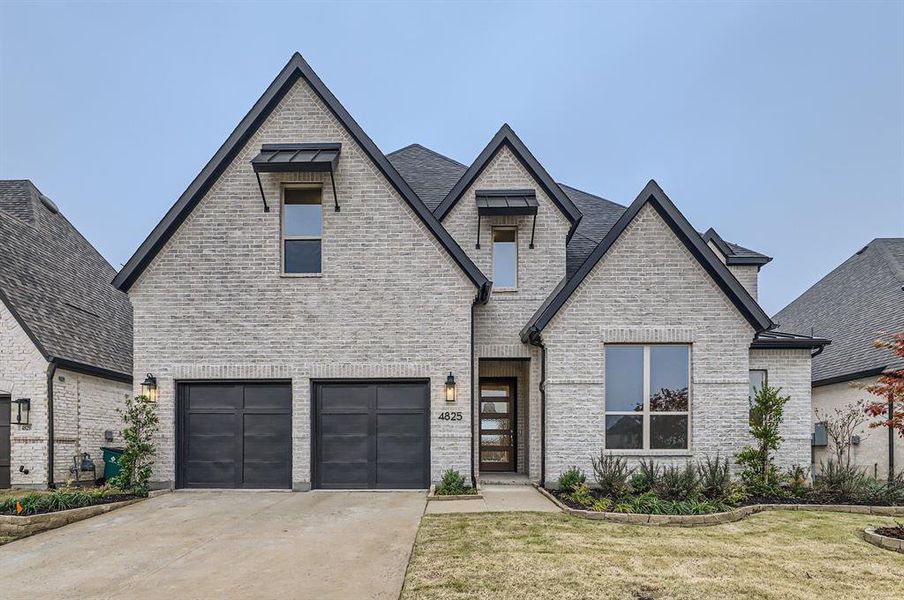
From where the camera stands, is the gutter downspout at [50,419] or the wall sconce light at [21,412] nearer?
the wall sconce light at [21,412]

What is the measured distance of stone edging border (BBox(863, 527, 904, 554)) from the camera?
7.61 metres

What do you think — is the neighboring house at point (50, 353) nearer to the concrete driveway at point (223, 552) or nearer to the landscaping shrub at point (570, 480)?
the concrete driveway at point (223, 552)

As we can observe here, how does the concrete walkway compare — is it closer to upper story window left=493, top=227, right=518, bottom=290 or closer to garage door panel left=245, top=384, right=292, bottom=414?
garage door panel left=245, top=384, right=292, bottom=414

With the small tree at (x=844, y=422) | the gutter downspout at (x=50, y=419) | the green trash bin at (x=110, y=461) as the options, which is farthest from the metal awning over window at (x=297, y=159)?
the small tree at (x=844, y=422)

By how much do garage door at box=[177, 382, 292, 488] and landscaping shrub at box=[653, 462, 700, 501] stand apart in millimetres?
7106

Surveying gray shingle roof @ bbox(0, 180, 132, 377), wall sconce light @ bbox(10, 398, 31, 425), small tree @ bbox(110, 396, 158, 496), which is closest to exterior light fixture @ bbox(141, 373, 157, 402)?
small tree @ bbox(110, 396, 158, 496)

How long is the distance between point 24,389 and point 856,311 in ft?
79.0

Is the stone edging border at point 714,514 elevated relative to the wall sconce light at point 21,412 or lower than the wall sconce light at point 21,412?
lower

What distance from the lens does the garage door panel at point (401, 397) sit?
12.0 metres

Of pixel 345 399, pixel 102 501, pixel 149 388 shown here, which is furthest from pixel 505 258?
pixel 102 501

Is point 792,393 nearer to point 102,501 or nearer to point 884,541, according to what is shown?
point 884,541

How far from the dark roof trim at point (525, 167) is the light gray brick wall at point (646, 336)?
200 cm

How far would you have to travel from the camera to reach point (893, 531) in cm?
810

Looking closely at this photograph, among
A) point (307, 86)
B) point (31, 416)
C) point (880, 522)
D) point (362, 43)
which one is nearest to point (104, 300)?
point (31, 416)
